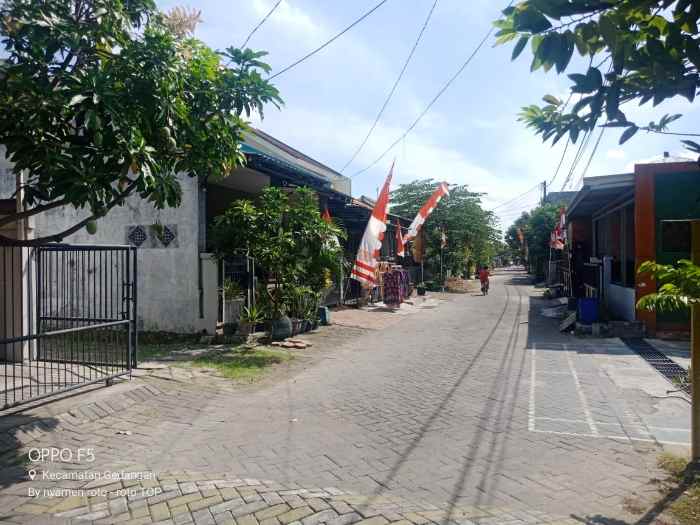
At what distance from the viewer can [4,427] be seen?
509 centimetres

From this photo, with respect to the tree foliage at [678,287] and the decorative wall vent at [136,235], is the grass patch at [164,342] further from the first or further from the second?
the tree foliage at [678,287]

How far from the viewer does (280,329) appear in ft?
37.8

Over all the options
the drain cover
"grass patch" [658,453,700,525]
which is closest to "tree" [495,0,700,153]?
"grass patch" [658,453,700,525]

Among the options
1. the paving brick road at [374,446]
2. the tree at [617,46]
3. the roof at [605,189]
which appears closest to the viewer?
the tree at [617,46]

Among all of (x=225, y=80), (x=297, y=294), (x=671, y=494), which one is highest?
(x=225, y=80)

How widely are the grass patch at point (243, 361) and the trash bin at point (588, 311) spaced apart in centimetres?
772

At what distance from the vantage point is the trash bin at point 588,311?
1300 cm

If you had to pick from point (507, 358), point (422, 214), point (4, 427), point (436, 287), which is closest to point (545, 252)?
point (436, 287)

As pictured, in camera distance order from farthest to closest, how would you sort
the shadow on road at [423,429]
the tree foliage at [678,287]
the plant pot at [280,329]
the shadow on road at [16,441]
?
1. the plant pot at [280,329]
2. the shadow on road at [16,441]
3. the shadow on road at [423,429]
4. the tree foliage at [678,287]

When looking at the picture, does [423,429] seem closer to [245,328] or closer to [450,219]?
[245,328]

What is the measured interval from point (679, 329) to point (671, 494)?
943 centimetres

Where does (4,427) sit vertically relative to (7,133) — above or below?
below

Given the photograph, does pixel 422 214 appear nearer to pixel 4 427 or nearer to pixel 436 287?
pixel 436 287

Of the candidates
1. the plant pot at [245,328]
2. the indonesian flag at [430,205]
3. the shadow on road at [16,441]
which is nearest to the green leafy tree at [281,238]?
the plant pot at [245,328]
